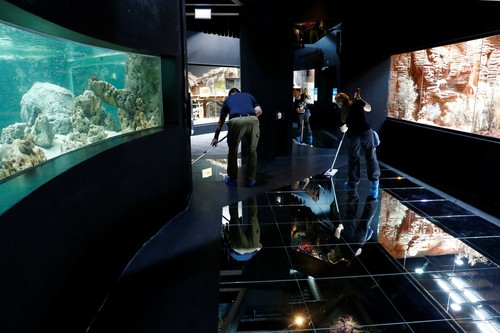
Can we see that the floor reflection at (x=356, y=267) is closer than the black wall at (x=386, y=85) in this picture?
Yes

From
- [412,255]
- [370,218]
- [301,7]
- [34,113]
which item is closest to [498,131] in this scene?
[370,218]

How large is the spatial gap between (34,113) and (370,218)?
439 centimetres

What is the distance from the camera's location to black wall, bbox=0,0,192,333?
209 cm

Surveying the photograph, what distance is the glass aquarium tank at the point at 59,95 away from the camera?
213 centimetres

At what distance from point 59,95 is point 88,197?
2.66ft

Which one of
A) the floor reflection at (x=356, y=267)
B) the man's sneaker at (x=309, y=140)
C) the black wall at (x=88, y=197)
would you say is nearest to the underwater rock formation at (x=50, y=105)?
the black wall at (x=88, y=197)

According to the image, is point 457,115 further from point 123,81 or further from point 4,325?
point 4,325

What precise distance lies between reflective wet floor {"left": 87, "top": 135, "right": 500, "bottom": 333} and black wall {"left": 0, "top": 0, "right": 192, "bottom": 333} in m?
0.33

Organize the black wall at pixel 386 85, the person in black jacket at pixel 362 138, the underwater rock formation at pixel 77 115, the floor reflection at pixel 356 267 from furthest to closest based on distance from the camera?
the person in black jacket at pixel 362 138 < the black wall at pixel 386 85 < the floor reflection at pixel 356 267 < the underwater rock formation at pixel 77 115

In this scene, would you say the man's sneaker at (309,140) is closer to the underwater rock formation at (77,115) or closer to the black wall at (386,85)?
the black wall at (386,85)

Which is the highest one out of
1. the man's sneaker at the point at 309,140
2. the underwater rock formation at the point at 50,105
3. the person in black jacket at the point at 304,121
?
the underwater rock formation at the point at 50,105

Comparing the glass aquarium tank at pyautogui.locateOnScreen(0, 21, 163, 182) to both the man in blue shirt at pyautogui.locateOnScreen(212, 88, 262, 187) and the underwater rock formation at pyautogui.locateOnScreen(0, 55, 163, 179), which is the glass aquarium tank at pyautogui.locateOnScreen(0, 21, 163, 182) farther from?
the man in blue shirt at pyautogui.locateOnScreen(212, 88, 262, 187)

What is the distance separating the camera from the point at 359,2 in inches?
366

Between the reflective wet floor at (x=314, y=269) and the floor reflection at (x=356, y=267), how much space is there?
0.01 meters
